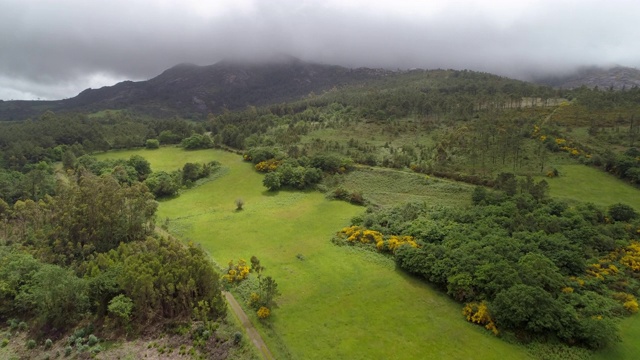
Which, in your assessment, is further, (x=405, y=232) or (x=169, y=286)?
(x=405, y=232)

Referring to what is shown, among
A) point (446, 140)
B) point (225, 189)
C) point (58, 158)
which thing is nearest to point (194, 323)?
point (225, 189)

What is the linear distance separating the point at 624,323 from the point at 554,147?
6673cm

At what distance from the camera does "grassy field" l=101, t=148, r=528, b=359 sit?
128 feet

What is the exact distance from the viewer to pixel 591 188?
78500 mm

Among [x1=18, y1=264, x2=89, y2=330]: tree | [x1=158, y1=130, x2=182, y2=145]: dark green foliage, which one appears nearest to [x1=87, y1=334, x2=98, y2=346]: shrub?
[x1=18, y1=264, x2=89, y2=330]: tree

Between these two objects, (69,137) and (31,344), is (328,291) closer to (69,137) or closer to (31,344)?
(31,344)

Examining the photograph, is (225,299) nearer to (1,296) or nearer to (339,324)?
(339,324)

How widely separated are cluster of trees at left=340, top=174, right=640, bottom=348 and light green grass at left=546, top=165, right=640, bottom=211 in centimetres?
1032

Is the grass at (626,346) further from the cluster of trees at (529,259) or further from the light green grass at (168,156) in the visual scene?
the light green grass at (168,156)

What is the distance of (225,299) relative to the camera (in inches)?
1821

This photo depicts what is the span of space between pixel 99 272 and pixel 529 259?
5545 centimetres

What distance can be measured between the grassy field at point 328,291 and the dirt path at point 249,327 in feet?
3.07

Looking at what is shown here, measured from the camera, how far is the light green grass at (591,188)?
73.2 meters

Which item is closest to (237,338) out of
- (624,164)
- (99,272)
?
(99,272)
